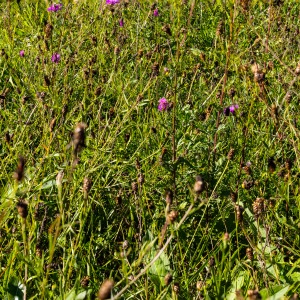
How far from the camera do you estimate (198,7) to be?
3654 millimetres

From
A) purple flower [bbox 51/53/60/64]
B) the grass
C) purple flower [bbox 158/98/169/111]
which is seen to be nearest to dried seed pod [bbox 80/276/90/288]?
the grass

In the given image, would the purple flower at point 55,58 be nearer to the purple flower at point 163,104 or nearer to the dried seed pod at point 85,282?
the purple flower at point 163,104

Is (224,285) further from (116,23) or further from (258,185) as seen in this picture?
(116,23)

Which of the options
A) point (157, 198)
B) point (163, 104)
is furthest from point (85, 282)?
point (163, 104)

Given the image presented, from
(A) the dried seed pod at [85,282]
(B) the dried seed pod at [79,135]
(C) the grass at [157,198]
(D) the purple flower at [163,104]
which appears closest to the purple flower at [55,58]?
(C) the grass at [157,198]

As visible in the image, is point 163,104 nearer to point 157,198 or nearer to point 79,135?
point 157,198

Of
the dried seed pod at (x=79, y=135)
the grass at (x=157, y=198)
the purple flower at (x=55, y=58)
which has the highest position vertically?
the dried seed pod at (x=79, y=135)

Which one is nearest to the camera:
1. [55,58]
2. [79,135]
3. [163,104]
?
[79,135]

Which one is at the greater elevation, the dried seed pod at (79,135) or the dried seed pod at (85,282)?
the dried seed pod at (79,135)

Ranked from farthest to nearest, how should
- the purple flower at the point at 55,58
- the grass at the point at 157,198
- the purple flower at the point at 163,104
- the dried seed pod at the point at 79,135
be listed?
the purple flower at the point at 55,58 → the purple flower at the point at 163,104 → the grass at the point at 157,198 → the dried seed pod at the point at 79,135

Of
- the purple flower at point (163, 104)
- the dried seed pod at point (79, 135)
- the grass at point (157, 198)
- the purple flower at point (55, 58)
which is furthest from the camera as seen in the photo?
the purple flower at point (55, 58)

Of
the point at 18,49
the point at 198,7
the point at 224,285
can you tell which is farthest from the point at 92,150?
the point at 198,7

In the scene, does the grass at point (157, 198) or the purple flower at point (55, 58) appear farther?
the purple flower at point (55, 58)

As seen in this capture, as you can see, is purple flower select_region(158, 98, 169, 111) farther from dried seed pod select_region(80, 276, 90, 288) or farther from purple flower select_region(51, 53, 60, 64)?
dried seed pod select_region(80, 276, 90, 288)
